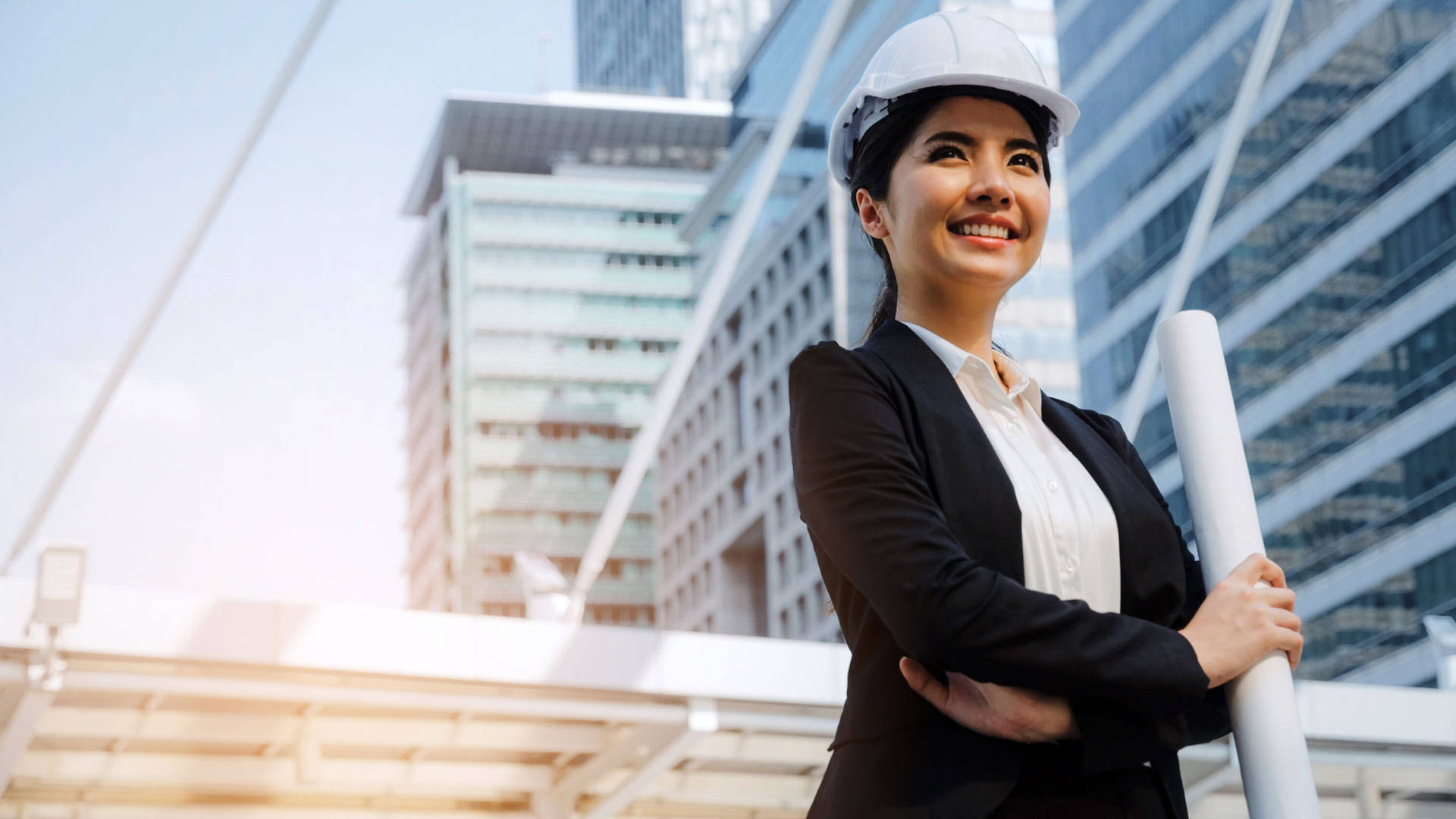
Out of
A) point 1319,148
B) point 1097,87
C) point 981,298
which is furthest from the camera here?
point 1097,87

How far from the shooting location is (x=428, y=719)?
24.8 ft

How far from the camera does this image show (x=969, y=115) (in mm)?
1549

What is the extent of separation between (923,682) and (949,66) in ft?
1.77

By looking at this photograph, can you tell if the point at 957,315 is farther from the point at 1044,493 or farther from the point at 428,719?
the point at 428,719

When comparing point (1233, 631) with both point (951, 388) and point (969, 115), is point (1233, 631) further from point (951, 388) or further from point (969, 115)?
point (969, 115)

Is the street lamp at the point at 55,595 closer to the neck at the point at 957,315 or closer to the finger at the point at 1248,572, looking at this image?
the neck at the point at 957,315

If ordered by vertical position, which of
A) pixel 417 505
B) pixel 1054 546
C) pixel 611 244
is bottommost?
pixel 1054 546

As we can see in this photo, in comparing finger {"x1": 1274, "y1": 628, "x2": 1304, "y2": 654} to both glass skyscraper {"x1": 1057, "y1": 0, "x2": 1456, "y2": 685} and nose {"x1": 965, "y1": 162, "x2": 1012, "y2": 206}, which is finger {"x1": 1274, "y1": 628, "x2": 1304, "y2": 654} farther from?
glass skyscraper {"x1": 1057, "y1": 0, "x2": 1456, "y2": 685}

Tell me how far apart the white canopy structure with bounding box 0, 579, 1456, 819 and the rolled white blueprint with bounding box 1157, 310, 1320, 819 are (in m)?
5.68

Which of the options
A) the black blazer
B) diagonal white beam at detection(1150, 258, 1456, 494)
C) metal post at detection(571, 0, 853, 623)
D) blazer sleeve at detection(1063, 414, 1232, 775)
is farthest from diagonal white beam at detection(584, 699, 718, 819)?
diagonal white beam at detection(1150, 258, 1456, 494)

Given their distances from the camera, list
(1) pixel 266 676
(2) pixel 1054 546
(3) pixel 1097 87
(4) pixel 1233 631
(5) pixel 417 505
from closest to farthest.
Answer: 1. (4) pixel 1233 631
2. (2) pixel 1054 546
3. (1) pixel 266 676
4. (3) pixel 1097 87
5. (5) pixel 417 505

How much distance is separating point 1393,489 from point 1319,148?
30.2 feet

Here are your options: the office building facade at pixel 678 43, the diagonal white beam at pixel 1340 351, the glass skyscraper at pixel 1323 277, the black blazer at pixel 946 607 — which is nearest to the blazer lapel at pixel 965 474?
the black blazer at pixel 946 607

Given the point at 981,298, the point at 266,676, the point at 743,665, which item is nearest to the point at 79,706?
the point at 266,676
